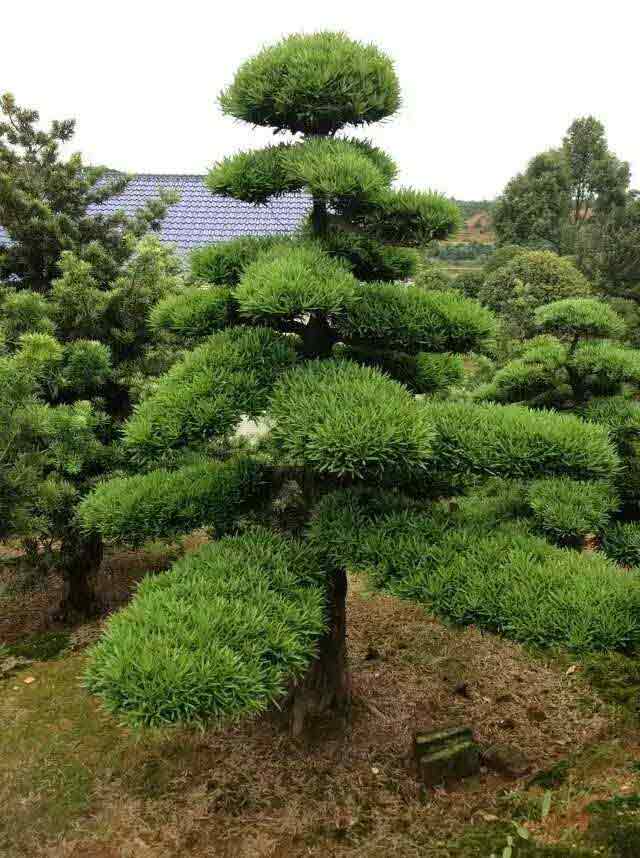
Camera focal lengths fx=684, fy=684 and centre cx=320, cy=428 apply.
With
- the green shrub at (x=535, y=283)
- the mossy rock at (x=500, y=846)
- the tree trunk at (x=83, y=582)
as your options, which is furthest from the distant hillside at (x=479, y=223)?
the mossy rock at (x=500, y=846)

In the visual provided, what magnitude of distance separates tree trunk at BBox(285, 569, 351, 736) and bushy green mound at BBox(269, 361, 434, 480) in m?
1.69

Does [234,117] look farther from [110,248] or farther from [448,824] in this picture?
[448,824]

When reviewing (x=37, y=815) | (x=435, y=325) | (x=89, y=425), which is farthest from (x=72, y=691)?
(x=435, y=325)

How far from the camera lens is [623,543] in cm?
435

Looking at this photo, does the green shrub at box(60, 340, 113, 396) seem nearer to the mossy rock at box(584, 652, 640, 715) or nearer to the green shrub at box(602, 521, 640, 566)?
the green shrub at box(602, 521, 640, 566)

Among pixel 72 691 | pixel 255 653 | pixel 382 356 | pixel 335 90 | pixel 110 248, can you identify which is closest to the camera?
pixel 255 653

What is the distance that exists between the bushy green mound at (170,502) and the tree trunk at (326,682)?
0.99 metres

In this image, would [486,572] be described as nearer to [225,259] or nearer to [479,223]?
[225,259]

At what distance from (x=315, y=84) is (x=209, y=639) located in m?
2.91

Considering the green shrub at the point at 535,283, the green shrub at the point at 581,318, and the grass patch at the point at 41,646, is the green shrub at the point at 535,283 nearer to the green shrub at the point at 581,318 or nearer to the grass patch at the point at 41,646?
the green shrub at the point at 581,318

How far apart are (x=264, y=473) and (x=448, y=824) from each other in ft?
7.70

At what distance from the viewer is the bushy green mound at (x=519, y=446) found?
3.46 meters

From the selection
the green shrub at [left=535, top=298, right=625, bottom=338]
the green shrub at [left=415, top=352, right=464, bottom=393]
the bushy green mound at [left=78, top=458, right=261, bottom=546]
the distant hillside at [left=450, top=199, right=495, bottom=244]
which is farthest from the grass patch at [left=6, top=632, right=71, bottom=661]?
the distant hillside at [left=450, top=199, right=495, bottom=244]

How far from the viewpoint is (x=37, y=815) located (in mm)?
4102
